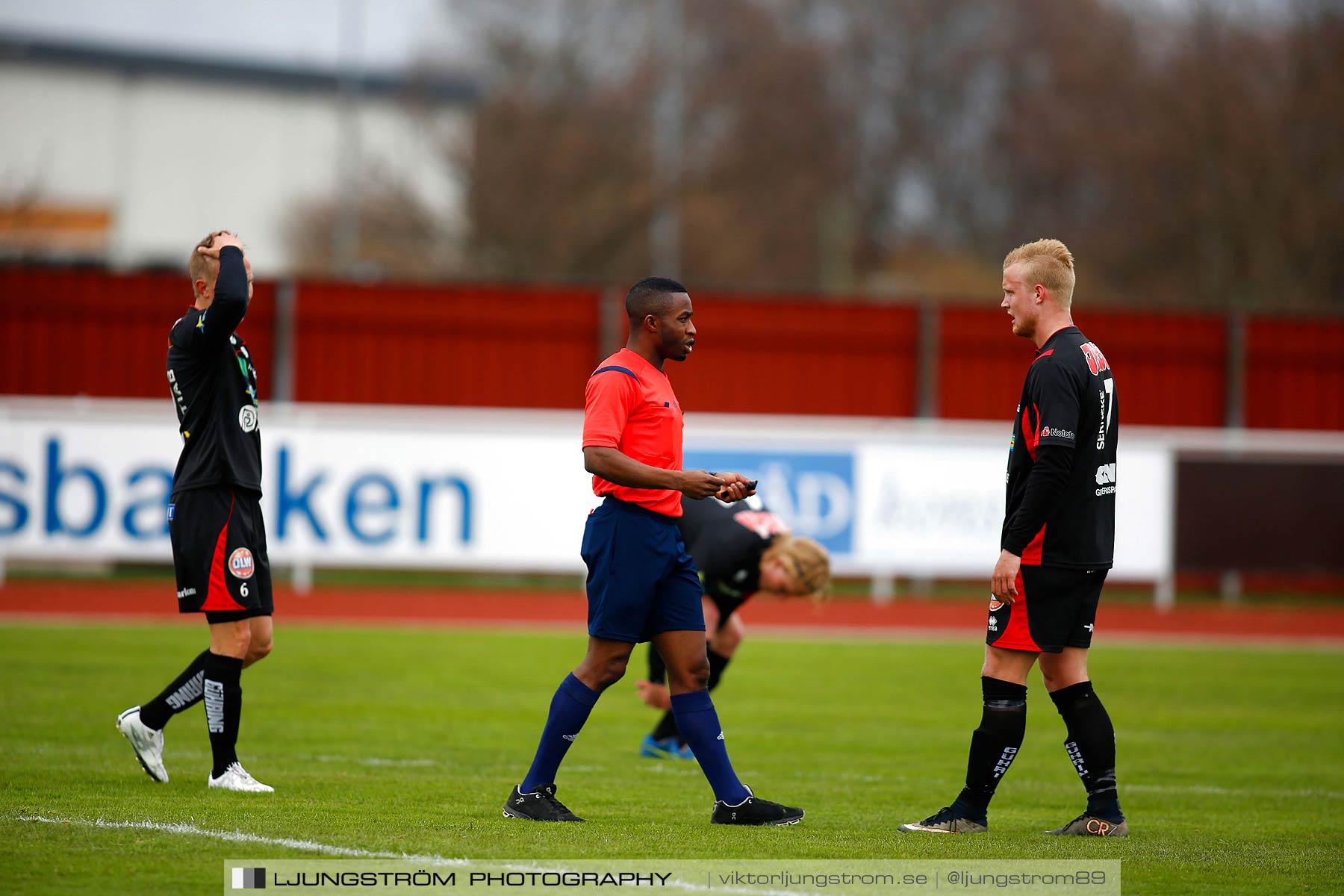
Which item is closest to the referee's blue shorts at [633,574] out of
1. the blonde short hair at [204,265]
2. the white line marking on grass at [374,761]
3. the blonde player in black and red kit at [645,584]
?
the blonde player in black and red kit at [645,584]

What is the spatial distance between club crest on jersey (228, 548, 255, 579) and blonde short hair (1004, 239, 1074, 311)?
3541 millimetres

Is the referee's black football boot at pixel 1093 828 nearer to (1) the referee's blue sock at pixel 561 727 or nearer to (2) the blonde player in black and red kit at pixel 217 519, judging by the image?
(1) the referee's blue sock at pixel 561 727

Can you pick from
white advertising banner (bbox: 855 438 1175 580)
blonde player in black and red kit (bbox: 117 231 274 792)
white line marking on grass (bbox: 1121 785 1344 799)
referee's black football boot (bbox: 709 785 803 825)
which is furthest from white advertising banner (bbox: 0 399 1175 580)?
referee's black football boot (bbox: 709 785 803 825)

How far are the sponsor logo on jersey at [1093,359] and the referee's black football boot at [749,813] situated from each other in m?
2.23

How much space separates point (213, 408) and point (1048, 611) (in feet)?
12.3

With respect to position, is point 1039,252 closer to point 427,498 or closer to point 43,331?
point 427,498

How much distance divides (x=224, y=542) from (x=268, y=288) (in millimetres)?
15728

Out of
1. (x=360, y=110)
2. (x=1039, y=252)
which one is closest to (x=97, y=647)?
(x=1039, y=252)

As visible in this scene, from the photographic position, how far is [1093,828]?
21.0 ft

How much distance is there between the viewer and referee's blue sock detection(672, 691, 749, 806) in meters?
6.32

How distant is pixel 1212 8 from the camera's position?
35.6 meters

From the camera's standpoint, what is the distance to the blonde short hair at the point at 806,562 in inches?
333

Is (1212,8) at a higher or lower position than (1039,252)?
higher

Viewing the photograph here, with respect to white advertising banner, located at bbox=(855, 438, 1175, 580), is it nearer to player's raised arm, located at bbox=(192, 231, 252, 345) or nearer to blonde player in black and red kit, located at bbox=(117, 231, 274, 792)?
blonde player in black and red kit, located at bbox=(117, 231, 274, 792)
